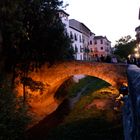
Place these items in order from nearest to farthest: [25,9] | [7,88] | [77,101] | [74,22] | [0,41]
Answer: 1. [7,88]
2. [0,41]
3. [25,9]
4. [77,101]
5. [74,22]

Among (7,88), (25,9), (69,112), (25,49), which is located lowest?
(69,112)

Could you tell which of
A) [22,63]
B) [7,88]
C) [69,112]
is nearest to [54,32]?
[22,63]

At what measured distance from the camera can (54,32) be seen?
24.9 metres

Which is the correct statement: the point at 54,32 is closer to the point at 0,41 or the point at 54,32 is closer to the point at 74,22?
the point at 0,41

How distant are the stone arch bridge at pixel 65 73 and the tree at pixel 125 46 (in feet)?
172

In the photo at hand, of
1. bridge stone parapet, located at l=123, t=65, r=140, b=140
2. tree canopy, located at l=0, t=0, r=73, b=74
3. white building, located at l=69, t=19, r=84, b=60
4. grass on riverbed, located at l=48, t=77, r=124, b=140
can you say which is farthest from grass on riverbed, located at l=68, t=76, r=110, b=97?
bridge stone parapet, located at l=123, t=65, r=140, b=140

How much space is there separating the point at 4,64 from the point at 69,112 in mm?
5782

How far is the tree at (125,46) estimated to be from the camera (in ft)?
270

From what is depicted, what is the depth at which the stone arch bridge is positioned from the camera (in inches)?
1113

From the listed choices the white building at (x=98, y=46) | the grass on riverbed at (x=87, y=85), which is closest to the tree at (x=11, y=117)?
the grass on riverbed at (x=87, y=85)

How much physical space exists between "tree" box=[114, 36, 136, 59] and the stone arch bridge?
52.5 m

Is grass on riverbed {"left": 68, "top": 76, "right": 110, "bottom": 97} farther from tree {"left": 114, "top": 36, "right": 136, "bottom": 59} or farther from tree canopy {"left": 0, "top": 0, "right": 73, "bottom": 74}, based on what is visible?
tree {"left": 114, "top": 36, "right": 136, "bottom": 59}

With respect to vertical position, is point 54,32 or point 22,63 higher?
point 54,32

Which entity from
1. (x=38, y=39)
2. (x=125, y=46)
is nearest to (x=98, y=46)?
(x=125, y=46)
